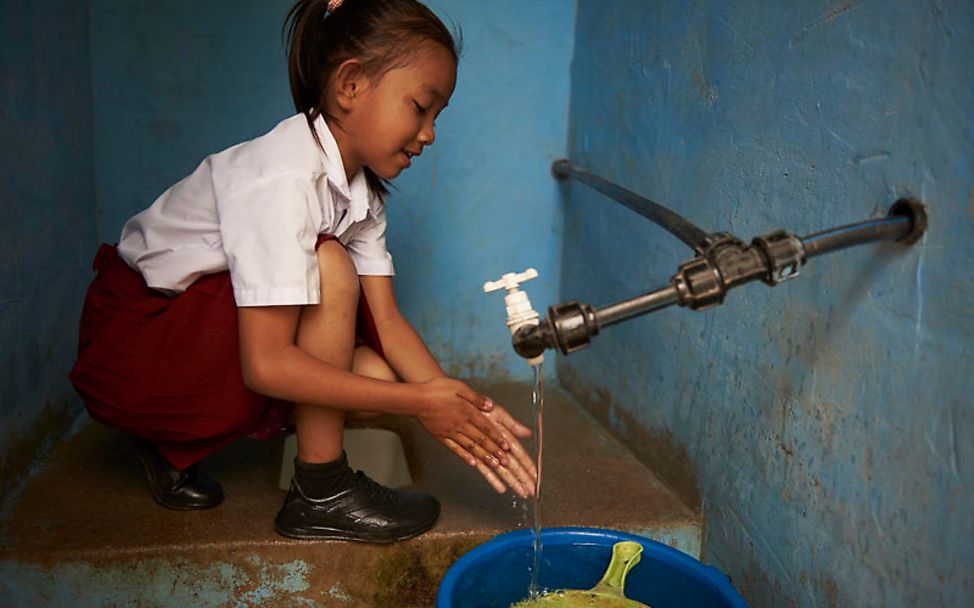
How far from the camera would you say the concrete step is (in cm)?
119

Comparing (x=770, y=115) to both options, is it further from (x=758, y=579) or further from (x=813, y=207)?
(x=758, y=579)

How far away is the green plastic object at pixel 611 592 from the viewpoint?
111 centimetres

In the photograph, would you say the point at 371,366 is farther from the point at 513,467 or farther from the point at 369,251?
the point at 513,467

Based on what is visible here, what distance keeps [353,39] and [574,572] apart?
0.78m

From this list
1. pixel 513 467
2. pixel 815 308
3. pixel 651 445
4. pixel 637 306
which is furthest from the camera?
pixel 651 445

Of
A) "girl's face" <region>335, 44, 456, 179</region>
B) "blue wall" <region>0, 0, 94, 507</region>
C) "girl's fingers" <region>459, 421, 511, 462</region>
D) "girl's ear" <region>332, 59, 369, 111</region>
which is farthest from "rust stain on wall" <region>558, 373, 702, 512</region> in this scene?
"blue wall" <region>0, 0, 94, 507</region>

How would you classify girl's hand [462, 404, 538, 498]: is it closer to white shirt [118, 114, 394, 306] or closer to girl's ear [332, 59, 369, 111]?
white shirt [118, 114, 394, 306]

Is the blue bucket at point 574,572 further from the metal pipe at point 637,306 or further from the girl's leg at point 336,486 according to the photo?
the metal pipe at point 637,306

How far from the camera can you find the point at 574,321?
0.81 m

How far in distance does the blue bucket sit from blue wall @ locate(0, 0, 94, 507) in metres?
0.75

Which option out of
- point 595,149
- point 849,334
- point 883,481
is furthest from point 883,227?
point 595,149

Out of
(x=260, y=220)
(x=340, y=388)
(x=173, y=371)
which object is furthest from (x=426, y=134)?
(x=173, y=371)

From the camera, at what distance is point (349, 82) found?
4.04 feet

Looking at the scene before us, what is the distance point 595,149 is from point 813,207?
81 cm
